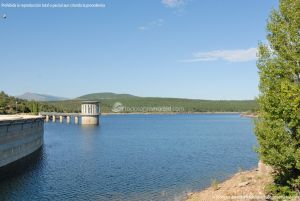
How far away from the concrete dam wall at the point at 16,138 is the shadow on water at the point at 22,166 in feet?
2.41

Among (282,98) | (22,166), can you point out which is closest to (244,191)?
(282,98)

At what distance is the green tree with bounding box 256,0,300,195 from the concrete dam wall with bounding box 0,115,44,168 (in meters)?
42.5

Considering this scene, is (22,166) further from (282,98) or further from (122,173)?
(282,98)

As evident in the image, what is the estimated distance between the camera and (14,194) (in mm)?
45969

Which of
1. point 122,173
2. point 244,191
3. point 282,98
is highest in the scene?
point 282,98

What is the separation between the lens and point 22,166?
65000 mm

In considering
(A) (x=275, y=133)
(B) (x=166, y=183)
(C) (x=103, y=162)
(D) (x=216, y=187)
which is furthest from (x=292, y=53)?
(C) (x=103, y=162)

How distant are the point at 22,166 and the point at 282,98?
50759mm

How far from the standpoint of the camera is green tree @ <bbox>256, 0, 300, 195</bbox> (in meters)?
28.7

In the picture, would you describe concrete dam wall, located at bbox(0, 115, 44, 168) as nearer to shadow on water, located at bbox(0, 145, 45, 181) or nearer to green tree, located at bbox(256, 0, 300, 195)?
shadow on water, located at bbox(0, 145, 45, 181)

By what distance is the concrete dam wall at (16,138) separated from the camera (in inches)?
2334

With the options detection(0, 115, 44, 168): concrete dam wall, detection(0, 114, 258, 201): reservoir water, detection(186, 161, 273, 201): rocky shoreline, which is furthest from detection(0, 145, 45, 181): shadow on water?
detection(186, 161, 273, 201): rocky shoreline

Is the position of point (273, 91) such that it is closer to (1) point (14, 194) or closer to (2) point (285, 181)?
(2) point (285, 181)

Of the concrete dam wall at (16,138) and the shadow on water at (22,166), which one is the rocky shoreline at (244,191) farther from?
the concrete dam wall at (16,138)
